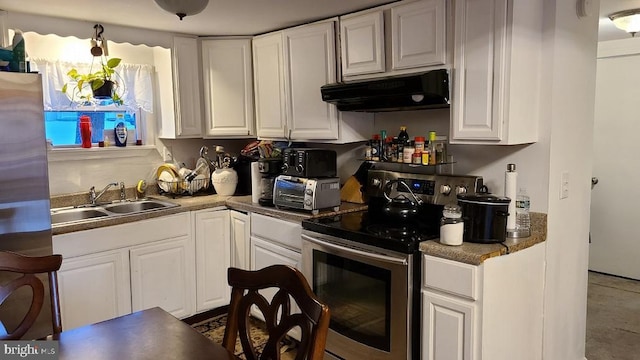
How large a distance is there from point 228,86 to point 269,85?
38 cm

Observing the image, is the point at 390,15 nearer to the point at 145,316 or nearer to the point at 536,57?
the point at 536,57

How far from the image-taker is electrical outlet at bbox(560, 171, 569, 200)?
2443 millimetres

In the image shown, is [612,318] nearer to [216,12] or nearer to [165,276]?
[165,276]

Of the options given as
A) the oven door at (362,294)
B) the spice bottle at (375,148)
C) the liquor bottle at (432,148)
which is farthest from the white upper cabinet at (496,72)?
the oven door at (362,294)

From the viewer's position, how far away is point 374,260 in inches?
90.6

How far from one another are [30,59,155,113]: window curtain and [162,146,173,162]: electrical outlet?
0.31 m

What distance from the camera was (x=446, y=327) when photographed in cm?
209

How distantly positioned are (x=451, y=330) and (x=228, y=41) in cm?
257

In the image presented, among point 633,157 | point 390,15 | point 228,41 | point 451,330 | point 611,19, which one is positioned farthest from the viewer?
point 633,157

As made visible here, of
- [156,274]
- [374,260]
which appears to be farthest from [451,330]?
[156,274]

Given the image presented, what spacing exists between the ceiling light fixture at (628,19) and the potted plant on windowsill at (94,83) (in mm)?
3260

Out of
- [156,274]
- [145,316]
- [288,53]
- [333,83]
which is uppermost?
[288,53]

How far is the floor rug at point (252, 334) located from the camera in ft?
9.68

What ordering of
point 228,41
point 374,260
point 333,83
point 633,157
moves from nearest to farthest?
point 374,260 < point 333,83 < point 228,41 < point 633,157
